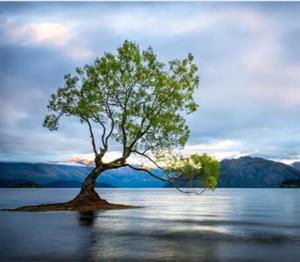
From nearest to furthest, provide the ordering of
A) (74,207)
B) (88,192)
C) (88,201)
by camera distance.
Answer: (74,207) → (88,201) → (88,192)

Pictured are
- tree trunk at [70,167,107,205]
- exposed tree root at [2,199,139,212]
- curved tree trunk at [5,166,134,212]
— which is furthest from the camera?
tree trunk at [70,167,107,205]

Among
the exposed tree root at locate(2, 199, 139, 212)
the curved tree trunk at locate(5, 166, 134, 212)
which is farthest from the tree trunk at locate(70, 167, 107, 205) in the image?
the exposed tree root at locate(2, 199, 139, 212)

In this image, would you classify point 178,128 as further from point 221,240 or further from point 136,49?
point 221,240

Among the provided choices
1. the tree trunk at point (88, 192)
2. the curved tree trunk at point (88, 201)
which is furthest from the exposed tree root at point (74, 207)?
the tree trunk at point (88, 192)

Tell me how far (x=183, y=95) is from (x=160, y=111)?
13.5 feet

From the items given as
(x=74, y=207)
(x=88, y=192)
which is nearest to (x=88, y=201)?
(x=88, y=192)

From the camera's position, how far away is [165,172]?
234ft

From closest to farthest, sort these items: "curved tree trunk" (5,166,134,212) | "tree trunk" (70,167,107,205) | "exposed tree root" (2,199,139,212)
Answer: "exposed tree root" (2,199,139,212) → "curved tree trunk" (5,166,134,212) → "tree trunk" (70,167,107,205)

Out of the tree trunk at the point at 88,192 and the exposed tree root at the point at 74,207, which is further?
the tree trunk at the point at 88,192

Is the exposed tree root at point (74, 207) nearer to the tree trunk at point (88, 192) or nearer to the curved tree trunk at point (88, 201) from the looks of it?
the curved tree trunk at point (88, 201)

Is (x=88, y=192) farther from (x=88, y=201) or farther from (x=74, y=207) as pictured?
(x=74, y=207)

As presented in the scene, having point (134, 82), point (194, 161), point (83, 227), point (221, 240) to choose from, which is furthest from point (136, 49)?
point (221, 240)

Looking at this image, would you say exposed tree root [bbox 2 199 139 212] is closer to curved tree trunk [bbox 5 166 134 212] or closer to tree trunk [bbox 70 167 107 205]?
curved tree trunk [bbox 5 166 134 212]

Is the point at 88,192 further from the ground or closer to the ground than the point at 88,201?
further from the ground
